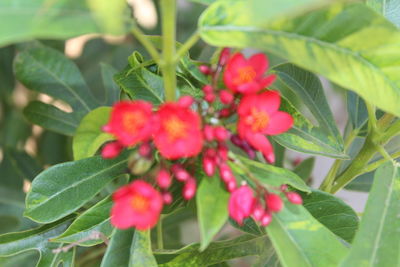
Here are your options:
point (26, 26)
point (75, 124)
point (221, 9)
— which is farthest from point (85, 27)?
point (75, 124)

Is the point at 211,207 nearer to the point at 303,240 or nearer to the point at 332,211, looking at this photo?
the point at 303,240

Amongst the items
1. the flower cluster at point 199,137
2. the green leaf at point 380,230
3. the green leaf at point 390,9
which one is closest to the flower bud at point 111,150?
the flower cluster at point 199,137

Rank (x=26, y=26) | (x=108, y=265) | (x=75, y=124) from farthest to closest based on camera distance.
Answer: (x=75, y=124) < (x=108, y=265) < (x=26, y=26)

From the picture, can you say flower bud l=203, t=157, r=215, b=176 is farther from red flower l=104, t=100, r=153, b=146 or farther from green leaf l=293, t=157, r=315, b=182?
green leaf l=293, t=157, r=315, b=182

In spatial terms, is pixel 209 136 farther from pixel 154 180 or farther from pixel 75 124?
A: pixel 75 124

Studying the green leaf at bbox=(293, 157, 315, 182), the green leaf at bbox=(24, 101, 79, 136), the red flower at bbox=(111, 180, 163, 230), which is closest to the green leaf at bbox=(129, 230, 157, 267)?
the red flower at bbox=(111, 180, 163, 230)

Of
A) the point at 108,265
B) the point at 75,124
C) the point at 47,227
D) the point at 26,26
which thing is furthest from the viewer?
the point at 75,124
